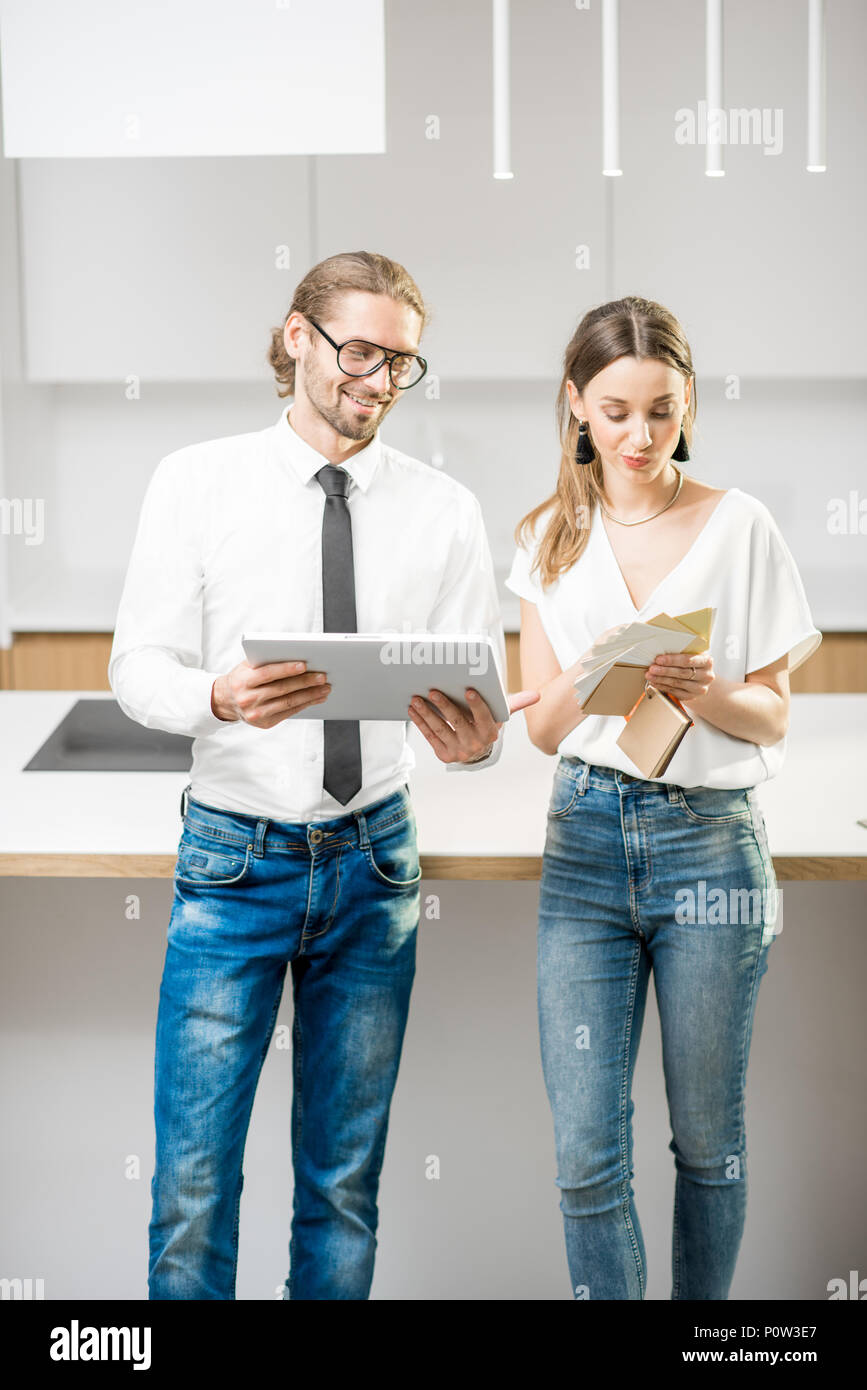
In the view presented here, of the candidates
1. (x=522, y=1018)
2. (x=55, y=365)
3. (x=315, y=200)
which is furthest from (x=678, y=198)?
(x=522, y=1018)

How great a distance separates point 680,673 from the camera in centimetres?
145

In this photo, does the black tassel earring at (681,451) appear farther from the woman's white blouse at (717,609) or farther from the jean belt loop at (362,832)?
the jean belt loop at (362,832)

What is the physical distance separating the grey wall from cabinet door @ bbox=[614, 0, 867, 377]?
84.2 inches

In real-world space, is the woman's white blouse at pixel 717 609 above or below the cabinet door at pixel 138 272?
below

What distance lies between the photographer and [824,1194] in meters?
2.06

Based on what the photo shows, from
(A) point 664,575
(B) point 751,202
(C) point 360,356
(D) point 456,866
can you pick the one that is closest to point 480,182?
(B) point 751,202

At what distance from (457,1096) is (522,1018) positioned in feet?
0.56

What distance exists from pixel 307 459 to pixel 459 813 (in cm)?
59

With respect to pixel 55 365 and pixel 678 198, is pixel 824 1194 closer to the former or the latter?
pixel 678 198

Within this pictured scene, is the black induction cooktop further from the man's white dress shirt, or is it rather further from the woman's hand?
the woman's hand

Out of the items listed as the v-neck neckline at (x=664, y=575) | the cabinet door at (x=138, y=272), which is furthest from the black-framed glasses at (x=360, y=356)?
the cabinet door at (x=138, y=272)

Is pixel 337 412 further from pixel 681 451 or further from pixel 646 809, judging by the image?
pixel 646 809

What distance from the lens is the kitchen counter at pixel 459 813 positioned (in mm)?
1732

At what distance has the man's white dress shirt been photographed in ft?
5.17
